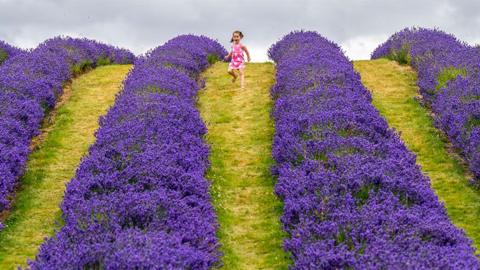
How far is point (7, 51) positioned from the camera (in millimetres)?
23703

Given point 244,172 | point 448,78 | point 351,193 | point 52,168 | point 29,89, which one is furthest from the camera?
point 448,78

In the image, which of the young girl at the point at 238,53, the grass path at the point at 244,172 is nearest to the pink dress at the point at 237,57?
the young girl at the point at 238,53

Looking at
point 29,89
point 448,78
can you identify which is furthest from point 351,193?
point 29,89

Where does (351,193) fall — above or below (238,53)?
below

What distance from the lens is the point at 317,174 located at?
948 cm

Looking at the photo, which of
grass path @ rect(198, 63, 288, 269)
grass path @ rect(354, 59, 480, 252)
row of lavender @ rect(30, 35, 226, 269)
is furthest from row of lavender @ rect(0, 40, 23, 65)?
grass path @ rect(354, 59, 480, 252)

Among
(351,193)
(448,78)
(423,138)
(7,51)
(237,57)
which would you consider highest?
(7,51)

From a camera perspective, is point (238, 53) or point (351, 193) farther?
point (238, 53)

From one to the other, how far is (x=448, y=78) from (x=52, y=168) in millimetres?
8657

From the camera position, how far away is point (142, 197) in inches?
336

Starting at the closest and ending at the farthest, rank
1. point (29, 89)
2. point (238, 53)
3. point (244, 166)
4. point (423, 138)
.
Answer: point (244, 166) → point (423, 138) → point (29, 89) → point (238, 53)

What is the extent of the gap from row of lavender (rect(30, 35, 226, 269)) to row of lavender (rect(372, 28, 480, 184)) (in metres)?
4.44

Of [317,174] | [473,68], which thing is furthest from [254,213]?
[473,68]

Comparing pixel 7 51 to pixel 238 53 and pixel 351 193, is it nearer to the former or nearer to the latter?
pixel 238 53
